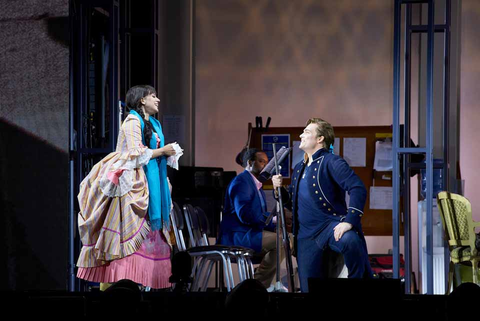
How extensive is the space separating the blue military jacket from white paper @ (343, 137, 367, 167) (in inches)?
120

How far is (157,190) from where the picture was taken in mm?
3855

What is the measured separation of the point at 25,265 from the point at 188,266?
6.22 feet

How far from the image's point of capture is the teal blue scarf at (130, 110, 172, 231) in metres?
3.84

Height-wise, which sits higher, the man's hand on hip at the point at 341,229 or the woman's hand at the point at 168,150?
the woman's hand at the point at 168,150

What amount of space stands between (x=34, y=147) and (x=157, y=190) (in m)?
0.85

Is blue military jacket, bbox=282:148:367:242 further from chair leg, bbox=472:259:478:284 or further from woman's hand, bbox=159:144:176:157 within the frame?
chair leg, bbox=472:259:478:284

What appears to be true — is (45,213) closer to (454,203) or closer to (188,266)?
(188,266)

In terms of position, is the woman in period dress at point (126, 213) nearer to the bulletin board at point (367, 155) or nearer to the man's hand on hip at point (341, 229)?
the man's hand on hip at point (341, 229)

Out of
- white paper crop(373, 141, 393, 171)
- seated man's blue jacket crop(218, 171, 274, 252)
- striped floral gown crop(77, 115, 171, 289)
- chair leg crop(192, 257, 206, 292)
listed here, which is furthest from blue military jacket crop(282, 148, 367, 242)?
white paper crop(373, 141, 393, 171)

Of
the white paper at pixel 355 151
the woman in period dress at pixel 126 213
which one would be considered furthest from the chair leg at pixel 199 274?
the white paper at pixel 355 151

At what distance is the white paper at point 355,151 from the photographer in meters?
6.75

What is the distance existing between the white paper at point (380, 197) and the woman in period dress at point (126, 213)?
11.1 feet

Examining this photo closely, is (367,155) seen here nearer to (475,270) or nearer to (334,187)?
(475,270)

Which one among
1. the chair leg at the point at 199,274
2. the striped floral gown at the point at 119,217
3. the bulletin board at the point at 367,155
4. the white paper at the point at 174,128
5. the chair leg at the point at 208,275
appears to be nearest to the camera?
the striped floral gown at the point at 119,217
